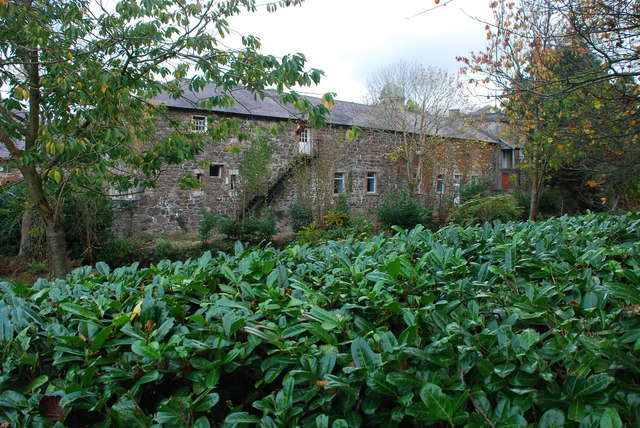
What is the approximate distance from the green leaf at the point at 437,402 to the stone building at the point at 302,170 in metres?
13.7

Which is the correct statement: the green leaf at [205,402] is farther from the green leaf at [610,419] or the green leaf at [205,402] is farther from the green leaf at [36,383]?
the green leaf at [610,419]

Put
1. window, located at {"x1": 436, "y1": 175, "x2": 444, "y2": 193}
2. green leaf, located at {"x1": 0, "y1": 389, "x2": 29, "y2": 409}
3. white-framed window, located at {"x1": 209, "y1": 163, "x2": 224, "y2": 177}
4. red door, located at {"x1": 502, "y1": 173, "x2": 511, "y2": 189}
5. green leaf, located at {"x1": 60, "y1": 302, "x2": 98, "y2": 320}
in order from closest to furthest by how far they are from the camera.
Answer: green leaf, located at {"x1": 0, "y1": 389, "x2": 29, "y2": 409}
green leaf, located at {"x1": 60, "y1": 302, "x2": 98, "y2": 320}
white-framed window, located at {"x1": 209, "y1": 163, "x2": 224, "y2": 177}
window, located at {"x1": 436, "y1": 175, "x2": 444, "y2": 193}
red door, located at {"x1": 502, "y1": 173, "x2": 511, "y2": 189}

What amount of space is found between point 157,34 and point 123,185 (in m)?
2.36

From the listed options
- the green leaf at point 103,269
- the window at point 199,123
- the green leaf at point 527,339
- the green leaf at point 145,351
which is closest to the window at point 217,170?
the window at point 199,123

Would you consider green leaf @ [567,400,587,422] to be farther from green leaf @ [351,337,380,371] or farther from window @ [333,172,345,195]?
window @ [333,172,345,195]

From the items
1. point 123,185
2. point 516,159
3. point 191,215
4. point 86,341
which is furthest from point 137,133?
point 516,159

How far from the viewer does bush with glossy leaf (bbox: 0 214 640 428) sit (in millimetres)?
1266

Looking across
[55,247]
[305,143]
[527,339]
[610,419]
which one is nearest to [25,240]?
[55,247]

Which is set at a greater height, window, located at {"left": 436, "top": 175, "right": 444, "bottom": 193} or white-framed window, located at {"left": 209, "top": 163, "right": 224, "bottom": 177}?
white-framed window, located at {"left": 209, "top": 163, "right": 224, "bottom": 177}

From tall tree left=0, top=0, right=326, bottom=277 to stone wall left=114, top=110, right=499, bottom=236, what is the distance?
7984 millimetres

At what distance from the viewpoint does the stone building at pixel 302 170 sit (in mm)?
18094

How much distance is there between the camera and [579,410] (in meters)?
1.21

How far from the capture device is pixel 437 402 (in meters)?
1.21

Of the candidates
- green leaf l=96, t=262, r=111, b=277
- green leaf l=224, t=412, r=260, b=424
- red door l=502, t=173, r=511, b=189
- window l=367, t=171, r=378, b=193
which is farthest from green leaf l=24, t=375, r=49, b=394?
red door l=502, t=173, r=511, b=189
